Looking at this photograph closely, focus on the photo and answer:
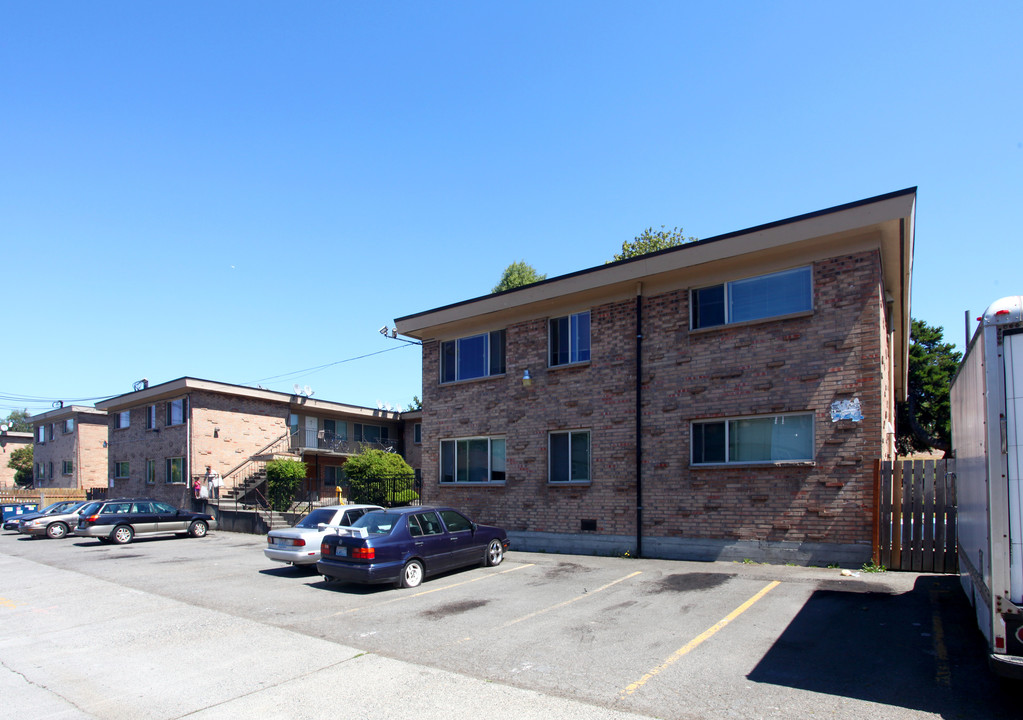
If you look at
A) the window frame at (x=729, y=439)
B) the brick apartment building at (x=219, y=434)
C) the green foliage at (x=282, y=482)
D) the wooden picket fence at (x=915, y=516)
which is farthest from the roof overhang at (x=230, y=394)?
the wooden picket fence at (x=915, y=516)

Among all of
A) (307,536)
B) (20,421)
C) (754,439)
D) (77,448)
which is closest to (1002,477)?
(754,439)

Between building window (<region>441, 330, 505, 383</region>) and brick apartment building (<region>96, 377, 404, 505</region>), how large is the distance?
14.1 m

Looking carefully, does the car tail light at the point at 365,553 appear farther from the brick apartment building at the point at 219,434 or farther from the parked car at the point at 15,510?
the parked car at the point at 15,510

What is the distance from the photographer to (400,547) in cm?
1176

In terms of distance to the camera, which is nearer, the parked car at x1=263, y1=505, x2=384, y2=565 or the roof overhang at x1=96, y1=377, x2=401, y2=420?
the parked car at x1=263, y1=505, x2=384, y2=565

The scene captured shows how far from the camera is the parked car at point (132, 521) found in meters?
21.4

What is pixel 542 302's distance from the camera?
17.1 metres

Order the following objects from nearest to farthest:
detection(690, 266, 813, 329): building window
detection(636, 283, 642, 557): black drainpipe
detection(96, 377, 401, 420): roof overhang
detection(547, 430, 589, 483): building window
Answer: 1. detection(690, 266, 813, 329): building window
2. detection(636, 283, 642, 557): black drainpipe
3. detection(547, 430, 589, 483): building window
4. detection(96, 377, 401, 420): roof overhang

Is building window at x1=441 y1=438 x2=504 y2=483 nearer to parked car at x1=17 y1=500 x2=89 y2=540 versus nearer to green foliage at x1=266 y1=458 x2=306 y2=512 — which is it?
green foliage at x1=266 y1=458 x2=306 y2=512

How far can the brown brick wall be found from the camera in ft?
39.9

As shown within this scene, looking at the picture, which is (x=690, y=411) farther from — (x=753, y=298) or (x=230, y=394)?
(x=230, y=394)

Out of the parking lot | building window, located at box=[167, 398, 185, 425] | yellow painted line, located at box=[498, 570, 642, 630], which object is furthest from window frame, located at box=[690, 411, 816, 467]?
building window, located at box=[167, 398, 185, 425]

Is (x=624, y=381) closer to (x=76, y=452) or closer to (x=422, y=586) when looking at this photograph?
(x=422, y=586)

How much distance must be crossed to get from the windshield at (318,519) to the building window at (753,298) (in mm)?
8969
